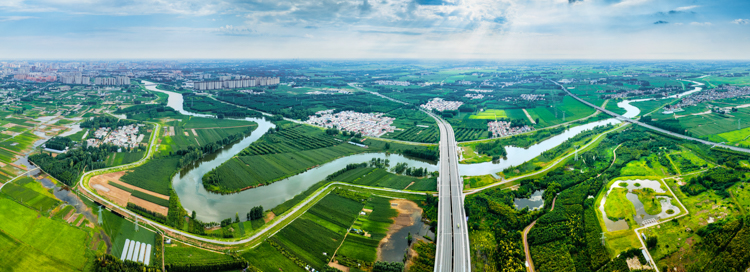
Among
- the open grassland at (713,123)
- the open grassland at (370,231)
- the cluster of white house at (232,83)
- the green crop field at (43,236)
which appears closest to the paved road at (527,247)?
the open grassland at (370,231)

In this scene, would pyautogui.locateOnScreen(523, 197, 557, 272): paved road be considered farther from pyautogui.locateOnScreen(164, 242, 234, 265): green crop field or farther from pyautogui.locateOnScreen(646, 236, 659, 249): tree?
pyautogui.locateOnScreen(164, 242, 234, 265): green crop field

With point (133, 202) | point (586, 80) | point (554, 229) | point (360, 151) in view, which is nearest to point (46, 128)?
point (133, 202)

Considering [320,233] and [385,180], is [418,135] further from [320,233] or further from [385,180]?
[320,233]

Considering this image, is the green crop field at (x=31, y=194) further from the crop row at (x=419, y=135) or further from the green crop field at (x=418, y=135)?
the crop row at (x=419, y=135)

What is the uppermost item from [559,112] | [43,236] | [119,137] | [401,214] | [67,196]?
[559,112]

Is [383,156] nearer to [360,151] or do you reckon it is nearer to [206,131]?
[360,151]

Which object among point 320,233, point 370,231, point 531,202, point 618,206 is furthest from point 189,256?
point 618,206
